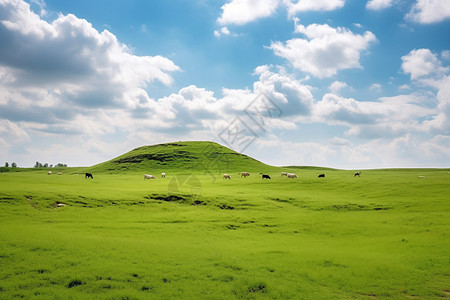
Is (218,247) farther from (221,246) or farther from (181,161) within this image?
(181,161)

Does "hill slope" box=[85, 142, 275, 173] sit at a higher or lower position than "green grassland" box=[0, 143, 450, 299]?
higher

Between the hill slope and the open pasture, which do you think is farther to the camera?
the hill slope

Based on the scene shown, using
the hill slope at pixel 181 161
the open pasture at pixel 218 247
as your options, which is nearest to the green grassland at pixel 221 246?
the open pasture at pixel 218 247

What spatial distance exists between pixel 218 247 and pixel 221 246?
0.49 m

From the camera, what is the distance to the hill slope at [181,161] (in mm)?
127312

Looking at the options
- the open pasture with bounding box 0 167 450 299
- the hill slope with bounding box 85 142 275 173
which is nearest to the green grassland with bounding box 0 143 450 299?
the open pasture with bounding box 0 167 450 299

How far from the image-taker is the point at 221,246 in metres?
20.2

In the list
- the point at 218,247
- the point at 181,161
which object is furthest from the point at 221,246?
the point at 181,161

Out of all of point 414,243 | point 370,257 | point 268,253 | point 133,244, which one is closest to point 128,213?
point 133,244

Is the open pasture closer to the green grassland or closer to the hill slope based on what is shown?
the green grassland

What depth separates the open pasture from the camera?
43.2 ft

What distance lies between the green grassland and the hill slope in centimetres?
8470

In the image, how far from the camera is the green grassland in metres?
13.2

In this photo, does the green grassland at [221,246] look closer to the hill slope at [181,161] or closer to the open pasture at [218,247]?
the open pasture at [218,247]
